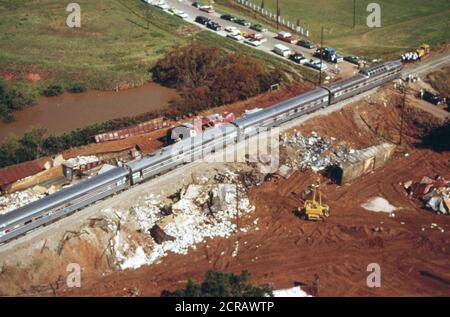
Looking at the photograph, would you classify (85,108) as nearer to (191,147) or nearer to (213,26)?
(191,147)

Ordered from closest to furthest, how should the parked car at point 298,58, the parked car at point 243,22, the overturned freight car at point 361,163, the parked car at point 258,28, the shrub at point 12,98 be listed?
the overturned freight car at point 361,163 → the shrub at point 12,98 → the parked car at point 298,58 → the parked car at point 258,28 → the parked car at point 243,22

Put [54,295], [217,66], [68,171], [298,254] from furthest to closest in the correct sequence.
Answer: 1. [217,66]
2. [68,171]
3. [298,254]
4. [54,295]

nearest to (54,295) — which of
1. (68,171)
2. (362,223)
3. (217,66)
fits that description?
(68,171)

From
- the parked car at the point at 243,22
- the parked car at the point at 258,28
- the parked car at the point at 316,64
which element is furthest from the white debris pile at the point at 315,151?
the parked car at the point at 243,22

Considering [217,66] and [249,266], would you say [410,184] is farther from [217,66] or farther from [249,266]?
[217,66]

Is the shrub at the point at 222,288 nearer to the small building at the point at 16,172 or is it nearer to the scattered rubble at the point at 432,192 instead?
the scattered rubble at the point at 432,192

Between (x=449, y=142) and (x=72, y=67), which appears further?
(x=72, y=67)
